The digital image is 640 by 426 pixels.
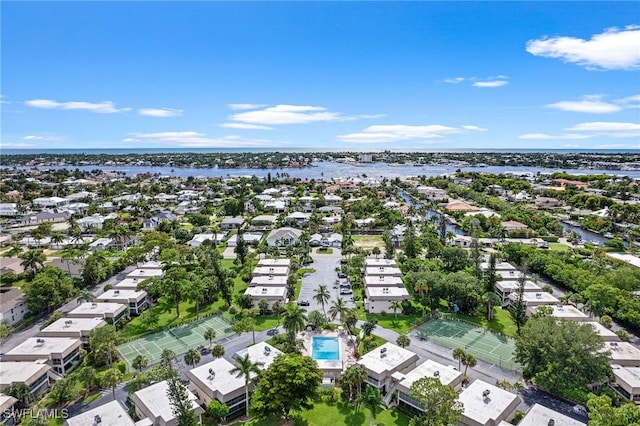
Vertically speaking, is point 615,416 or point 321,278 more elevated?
point 615,416

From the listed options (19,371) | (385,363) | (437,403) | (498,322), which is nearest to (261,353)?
(385,363)

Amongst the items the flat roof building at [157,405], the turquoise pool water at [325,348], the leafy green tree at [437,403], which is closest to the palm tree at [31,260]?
the flat roof building at [157,405]

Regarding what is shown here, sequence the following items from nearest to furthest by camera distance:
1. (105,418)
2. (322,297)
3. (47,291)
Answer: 1. (105,418)
2. (47,291)
3. (322,297)

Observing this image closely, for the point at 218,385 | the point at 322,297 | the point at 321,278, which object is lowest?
the point at 321,278

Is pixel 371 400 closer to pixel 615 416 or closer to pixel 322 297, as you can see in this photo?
pixel 615 416

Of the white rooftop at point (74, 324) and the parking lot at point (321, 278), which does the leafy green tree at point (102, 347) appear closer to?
the white rooftop at point (74, 324)

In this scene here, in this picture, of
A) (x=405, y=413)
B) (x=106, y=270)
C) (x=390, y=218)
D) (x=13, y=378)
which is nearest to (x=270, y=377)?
(x=405, y=413)

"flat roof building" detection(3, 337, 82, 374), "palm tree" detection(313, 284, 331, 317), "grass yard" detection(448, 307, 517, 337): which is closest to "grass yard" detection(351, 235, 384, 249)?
"palm tree" detection(313, 284, 331, 317)

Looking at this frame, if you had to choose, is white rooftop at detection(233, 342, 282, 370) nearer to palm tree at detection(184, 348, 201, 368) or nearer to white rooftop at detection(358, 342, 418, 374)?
palm tree at detection(184, 348, 201, 368)
